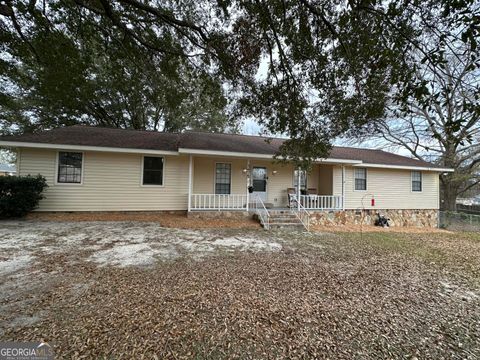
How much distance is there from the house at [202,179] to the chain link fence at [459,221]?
2.18 ft

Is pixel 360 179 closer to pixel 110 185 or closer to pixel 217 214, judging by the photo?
pixel 217 214

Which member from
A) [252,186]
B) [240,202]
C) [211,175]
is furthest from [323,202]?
[211,175]

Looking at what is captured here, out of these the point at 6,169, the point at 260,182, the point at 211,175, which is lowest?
the point at 260,182

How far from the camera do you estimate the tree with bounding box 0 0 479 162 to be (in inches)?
154

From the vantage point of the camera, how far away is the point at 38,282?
320cm

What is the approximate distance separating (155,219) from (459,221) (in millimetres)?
16292

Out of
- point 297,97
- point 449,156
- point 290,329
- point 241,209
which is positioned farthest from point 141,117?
point 449,156

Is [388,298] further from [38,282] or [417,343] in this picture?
[38,282]

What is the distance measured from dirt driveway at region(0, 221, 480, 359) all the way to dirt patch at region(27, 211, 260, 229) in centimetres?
228

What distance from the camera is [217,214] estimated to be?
29.5 ft

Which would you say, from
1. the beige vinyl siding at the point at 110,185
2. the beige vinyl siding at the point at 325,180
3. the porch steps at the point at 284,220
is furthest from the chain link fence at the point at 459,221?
the beige vinyl siding at the point at 110,185

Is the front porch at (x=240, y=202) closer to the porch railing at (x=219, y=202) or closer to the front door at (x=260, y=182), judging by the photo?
the porch railing at (x=219, y=202)

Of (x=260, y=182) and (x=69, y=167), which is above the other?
(x=69, y=167)

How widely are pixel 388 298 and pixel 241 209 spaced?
21.4ft
